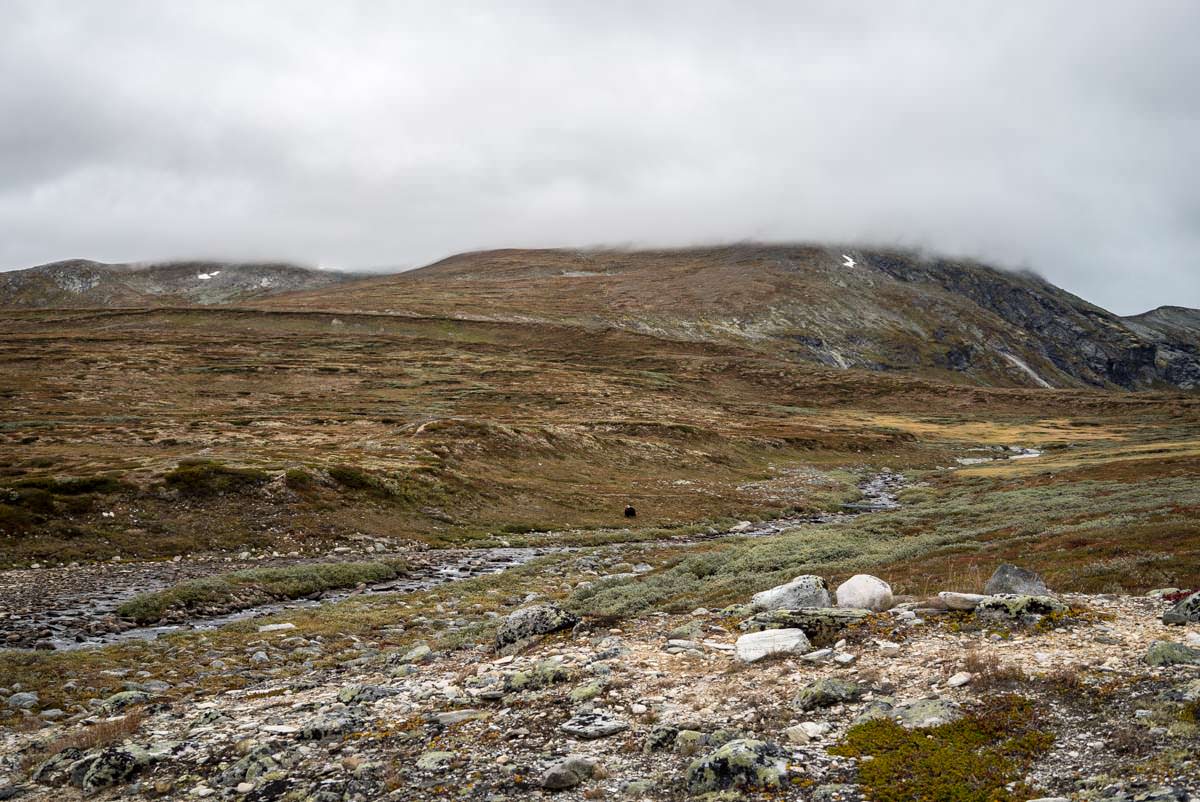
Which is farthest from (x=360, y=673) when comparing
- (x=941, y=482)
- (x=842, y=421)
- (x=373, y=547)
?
(x=842, y=421)

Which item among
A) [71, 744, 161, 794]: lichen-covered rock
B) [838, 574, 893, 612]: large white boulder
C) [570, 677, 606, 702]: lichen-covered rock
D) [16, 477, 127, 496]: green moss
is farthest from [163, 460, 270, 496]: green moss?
[838, 574, 893, 612]: large white boulder

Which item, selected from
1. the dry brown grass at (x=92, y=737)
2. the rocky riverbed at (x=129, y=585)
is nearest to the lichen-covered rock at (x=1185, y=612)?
the dry brown grass at (x=92, y=737)

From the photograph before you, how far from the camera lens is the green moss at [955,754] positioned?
823cm

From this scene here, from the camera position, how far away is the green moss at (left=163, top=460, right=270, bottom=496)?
4184 centimetres

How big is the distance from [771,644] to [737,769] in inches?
203

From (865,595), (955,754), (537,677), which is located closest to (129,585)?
(537,677)

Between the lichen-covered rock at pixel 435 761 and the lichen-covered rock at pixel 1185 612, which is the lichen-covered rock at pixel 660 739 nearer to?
the lichen-covered rock at pixel 435 761

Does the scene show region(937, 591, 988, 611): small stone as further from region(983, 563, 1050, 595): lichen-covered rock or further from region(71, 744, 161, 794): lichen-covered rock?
region(71, 744, 161, 794): lichen-covered rock

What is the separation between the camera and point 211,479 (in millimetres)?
42969

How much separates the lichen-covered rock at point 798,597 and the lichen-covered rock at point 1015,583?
366 cm

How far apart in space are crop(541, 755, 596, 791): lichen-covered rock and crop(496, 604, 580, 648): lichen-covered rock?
24.1 feet

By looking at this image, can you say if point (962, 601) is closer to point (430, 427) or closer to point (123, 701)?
point (123, 701)

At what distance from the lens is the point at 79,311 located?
178500mm

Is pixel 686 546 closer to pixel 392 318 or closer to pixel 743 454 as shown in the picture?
pixel 743 454
